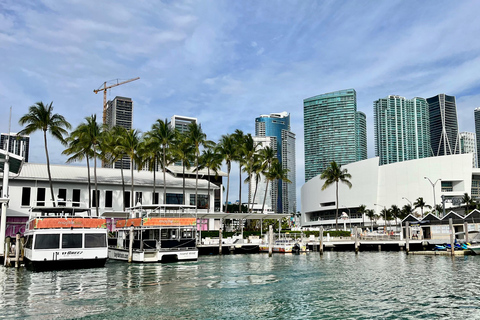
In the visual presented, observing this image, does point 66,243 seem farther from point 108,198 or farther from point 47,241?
point 108,198

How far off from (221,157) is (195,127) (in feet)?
27.7

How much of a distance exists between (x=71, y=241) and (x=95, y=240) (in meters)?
1.89

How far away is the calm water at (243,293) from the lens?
1955cm

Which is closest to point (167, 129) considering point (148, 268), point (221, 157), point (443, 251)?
point (221, 157)

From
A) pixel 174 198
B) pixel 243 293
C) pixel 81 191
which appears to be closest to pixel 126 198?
pixel 81 191

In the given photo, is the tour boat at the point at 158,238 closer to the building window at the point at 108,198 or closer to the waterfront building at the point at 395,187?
the building window at the point at 108,198

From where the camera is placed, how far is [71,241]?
3641 cm

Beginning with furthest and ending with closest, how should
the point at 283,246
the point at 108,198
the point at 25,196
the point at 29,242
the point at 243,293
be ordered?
the point at 108,198
the point at 283,246
the point at 25,196
the point at 29,242
the point at 243,293

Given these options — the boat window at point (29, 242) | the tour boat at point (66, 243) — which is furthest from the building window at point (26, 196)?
the tour boat at point (66, 243)

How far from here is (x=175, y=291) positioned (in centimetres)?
2516

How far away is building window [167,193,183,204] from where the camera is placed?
7327cm

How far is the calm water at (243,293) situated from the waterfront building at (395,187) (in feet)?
332

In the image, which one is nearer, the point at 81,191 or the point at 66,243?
the point at 66,243

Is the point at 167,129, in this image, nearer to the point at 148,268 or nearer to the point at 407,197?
the point at 148,268
